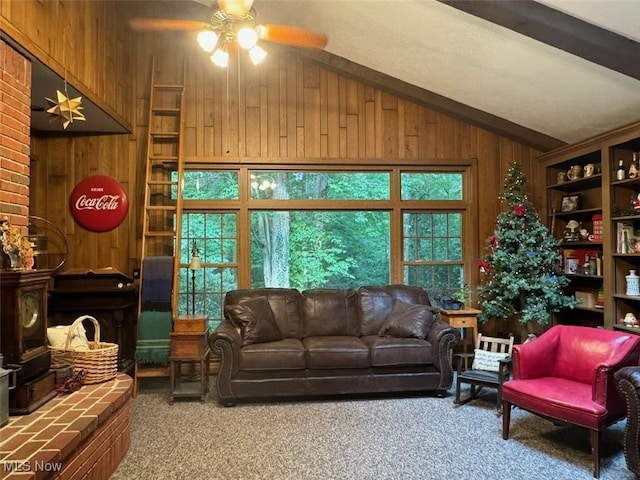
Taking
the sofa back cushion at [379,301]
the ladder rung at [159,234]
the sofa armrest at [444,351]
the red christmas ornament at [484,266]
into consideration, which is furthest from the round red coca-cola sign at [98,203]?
the red christmas ornament at [484,266]

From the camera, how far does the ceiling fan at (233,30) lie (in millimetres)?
2781

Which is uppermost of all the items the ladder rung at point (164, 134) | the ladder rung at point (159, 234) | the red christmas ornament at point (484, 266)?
the ladder rung at point (164, 134)

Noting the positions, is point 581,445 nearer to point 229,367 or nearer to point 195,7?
point 229,367

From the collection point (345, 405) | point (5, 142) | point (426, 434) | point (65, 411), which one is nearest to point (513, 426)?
point (426, 434)

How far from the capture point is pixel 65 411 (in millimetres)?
2564

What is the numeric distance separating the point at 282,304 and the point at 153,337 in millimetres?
1321

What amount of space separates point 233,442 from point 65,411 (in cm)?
114

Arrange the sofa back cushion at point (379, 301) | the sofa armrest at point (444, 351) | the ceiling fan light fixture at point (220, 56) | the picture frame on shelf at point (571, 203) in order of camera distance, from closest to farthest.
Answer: the ceiling fan light fixture at point (220, 56) < the sofa armrest at point (444, 351) < the sofa back cushion at point (379, 301) < the picture frame on shelf at point (571, 203)

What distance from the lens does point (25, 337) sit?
8.53ft

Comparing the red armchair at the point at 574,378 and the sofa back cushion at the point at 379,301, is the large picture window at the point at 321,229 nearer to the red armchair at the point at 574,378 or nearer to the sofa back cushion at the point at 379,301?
the sofa back cushion at the point at 379,301

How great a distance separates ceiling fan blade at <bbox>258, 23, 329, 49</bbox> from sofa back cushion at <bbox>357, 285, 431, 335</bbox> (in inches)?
104

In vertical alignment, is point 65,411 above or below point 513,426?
above

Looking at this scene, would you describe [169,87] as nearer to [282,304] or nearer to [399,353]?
[282,304]

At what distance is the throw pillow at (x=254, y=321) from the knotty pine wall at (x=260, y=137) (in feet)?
5.24
